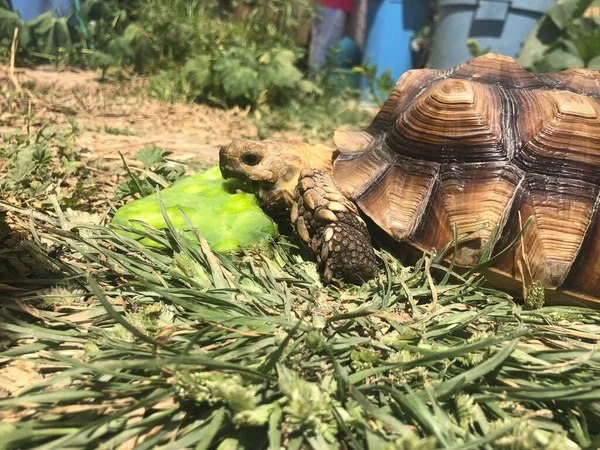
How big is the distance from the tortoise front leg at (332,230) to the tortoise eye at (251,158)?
26cm

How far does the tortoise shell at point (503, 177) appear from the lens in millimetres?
1710

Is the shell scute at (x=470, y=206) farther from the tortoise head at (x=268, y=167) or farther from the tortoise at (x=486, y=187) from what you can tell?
the tortoise head at (x=268, y=167)

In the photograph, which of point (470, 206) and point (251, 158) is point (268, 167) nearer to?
point (251, 158)

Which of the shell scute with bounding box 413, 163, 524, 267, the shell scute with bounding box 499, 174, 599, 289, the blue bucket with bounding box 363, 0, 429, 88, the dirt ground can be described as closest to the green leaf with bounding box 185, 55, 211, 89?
the dirt ground

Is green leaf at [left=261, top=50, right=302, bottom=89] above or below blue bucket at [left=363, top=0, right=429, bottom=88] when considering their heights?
below

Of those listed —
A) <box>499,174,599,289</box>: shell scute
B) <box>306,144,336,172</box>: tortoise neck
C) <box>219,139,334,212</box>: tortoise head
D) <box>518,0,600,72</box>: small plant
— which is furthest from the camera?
<box>518,0,600,72</box>: small plant

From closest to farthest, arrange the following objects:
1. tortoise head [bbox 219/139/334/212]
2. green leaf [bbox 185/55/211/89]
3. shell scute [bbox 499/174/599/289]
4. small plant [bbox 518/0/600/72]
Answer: shell scute [bbox 499/174/599/289] < tortoise head [bbox 219/139/334/212] < small plant [bbox 518/0/600/72] < green leaf [bbox 185/55/211/89]

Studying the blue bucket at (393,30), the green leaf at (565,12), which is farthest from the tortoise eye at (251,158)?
the blue bucket at (393,30)

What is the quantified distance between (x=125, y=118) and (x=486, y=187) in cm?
338

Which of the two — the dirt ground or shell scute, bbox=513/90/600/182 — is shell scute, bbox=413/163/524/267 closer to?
shell scute, bbox=513/90/600/182

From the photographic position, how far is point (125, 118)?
4133 mm

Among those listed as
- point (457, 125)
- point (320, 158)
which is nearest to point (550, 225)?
point (457, 125)

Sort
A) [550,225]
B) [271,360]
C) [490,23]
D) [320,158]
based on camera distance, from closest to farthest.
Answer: [271,360] < [550,225] < [320,158] < [490,23]

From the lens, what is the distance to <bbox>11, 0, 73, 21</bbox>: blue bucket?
6.16m
